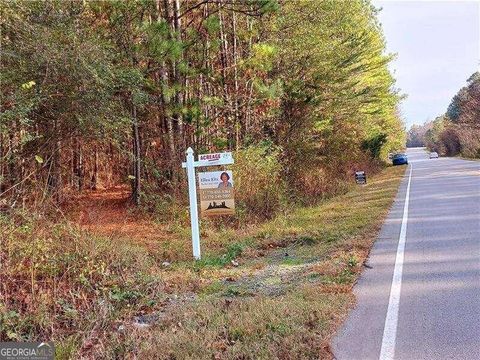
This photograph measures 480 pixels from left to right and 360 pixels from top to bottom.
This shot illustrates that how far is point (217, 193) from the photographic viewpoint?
9.54m

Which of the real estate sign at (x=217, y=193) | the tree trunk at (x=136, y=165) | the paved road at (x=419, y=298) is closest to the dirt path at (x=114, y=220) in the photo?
the tree trunk at (x=136, y=165)

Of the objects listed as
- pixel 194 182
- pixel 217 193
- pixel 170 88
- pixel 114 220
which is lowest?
pixel 114 220

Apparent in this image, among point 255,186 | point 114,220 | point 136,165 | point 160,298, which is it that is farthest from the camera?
point 136,165

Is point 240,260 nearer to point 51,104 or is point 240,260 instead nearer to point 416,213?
point 51,104

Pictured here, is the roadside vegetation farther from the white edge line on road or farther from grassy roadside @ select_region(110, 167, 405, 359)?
the white edge line on road

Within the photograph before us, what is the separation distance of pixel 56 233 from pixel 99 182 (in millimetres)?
16296

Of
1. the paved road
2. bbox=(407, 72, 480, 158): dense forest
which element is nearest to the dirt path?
the paved road

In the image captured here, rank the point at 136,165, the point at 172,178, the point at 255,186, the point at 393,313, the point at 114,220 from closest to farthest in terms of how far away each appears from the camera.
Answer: the point at 393,313 → the point at 114,220 → the point at 255,186 → the point at 172,178 → the point at 136,165

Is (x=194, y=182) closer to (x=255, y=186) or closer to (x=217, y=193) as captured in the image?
(x=217, y=193)

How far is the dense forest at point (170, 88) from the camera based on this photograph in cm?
908

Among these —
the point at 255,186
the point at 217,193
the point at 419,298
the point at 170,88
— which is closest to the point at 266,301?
the point at 419,298

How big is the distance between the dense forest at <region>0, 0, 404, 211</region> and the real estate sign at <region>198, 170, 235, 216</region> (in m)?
2.98

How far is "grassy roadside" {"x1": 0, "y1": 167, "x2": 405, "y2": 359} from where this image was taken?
488 cm

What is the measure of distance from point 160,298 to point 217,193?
339cm
